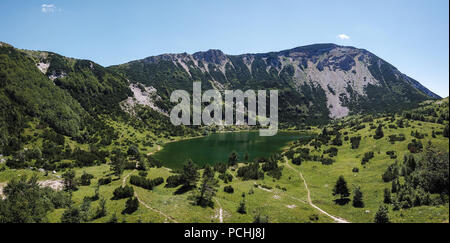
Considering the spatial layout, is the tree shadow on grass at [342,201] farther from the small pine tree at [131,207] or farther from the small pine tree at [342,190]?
the small pine tree at [131,207]

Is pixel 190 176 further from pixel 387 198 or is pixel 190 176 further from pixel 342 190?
pixel 387 198

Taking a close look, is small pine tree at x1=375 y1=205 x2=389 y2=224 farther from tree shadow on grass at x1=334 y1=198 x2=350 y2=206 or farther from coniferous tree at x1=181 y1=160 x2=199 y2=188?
coniferous tree at x1=181 y1=160 x2=199 y2=188

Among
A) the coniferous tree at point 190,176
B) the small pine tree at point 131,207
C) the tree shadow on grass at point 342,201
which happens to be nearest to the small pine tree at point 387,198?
the tree shadow on grass at point 342,201

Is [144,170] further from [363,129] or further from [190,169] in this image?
[363,129]

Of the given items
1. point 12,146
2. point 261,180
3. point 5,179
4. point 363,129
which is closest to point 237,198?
point 261,180

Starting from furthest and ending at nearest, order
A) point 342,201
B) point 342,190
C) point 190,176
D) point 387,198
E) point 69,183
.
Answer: point 190,176 < point 69,183 < point 342,190 < point 342,201 < point 387,198

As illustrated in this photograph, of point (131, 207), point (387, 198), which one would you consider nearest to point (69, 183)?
point (131, 207)

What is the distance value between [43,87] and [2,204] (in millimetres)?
171643

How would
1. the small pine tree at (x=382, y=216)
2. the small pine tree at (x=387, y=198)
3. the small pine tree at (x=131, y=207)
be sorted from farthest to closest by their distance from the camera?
1. the small pine tree at (x=387, y=198)
2. the small pine tree at (x=131, y=207)
3. the small pine tree at (x=382, y=216)

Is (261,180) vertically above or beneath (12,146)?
beneath

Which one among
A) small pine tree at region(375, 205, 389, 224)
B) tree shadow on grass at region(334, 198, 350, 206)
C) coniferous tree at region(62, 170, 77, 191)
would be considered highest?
small pine tree at region(375, 205, 389, 224)

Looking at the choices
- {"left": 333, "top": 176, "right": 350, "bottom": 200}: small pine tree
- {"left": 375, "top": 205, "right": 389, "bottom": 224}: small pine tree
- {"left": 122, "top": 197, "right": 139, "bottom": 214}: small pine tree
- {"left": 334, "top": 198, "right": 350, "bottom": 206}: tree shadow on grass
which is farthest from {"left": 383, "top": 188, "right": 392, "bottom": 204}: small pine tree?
Answer: {"left": 122, "top": 197, "right": 139, "bottom": 214}: small pine tree
